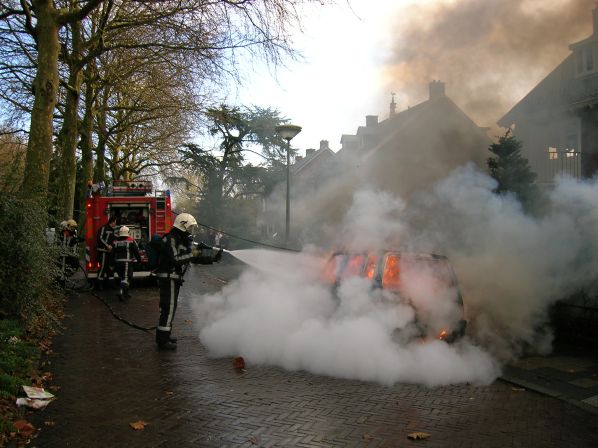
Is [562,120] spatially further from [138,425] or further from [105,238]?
[138,425]

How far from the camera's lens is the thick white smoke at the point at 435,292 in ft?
20.7

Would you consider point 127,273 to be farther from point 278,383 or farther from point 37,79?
point 278,383

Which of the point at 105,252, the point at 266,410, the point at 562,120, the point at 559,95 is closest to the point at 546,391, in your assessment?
the point at 266,410

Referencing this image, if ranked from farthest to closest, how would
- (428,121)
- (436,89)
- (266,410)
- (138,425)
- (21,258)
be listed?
1. (428,121)
2. (436,89)
3. (21,258)
4. (266,410)
5. (138,425)

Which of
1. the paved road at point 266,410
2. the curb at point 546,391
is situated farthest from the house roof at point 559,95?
the paved road at point 266,410

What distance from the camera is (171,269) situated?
24.3 feet

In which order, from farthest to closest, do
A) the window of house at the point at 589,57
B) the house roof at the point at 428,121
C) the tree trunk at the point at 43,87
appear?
the house roof at the point at 428,121 → the window of house at the point at 589,57 → the tree trunk at the point at 43,87

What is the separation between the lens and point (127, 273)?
12039mm

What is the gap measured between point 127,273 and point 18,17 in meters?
6.97

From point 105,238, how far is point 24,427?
358 inches

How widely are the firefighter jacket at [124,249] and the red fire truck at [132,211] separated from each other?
1827mm

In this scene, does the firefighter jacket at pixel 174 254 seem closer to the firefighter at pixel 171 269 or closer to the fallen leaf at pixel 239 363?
the firefighter at pixel 171 269

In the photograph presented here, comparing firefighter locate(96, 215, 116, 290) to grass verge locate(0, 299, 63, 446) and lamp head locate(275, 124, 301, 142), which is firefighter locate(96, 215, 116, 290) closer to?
lamp head locate(275, 124, 301, 142)

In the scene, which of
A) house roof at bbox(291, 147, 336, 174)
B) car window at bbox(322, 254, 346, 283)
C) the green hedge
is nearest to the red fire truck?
the green hedge
